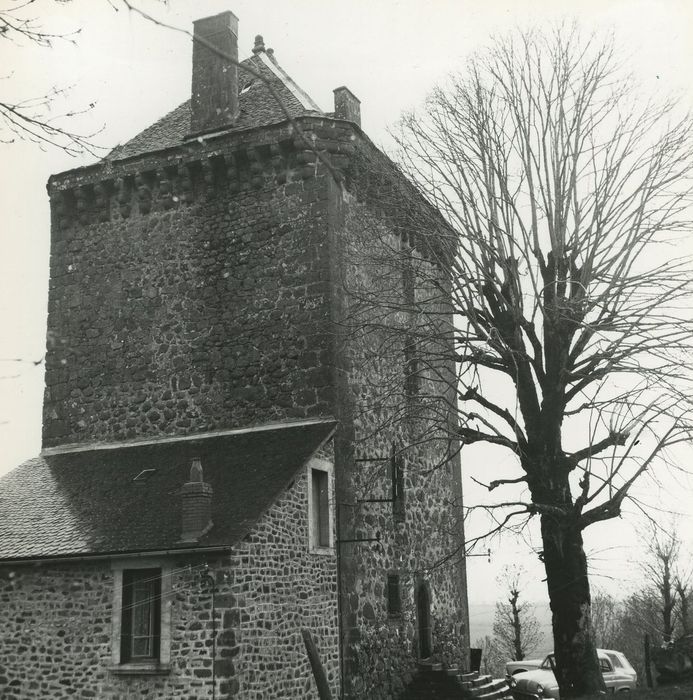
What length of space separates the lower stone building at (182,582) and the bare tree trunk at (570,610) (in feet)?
12.5

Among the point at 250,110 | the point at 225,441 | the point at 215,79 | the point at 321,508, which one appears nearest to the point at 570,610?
the point at 321,508

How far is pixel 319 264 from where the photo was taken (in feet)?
53.5

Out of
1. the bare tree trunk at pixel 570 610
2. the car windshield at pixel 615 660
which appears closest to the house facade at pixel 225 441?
the bare tree trunk at pixel 570 610

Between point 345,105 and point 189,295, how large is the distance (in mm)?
4988

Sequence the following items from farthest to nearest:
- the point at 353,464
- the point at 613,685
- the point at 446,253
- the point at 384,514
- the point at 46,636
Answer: the point at 613,685, the point at 384,514, the point at 353,464, the point at 446,253, the point at 46,636

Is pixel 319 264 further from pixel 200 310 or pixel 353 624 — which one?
pixel 353 624

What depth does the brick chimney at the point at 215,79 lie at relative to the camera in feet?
58.4

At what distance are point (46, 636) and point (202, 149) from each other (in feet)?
30.4

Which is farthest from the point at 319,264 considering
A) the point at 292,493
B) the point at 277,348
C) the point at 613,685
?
the point at 613,685

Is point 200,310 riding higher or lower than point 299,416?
higher

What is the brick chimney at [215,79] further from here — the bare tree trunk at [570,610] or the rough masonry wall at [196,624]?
the bare tree trunk at [570,610]

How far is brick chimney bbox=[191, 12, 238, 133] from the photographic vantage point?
17.8 metres

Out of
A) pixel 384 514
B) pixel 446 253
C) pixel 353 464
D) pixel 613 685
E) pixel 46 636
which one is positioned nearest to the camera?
pixel 46 636

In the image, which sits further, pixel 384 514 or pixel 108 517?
pixel 384 514
